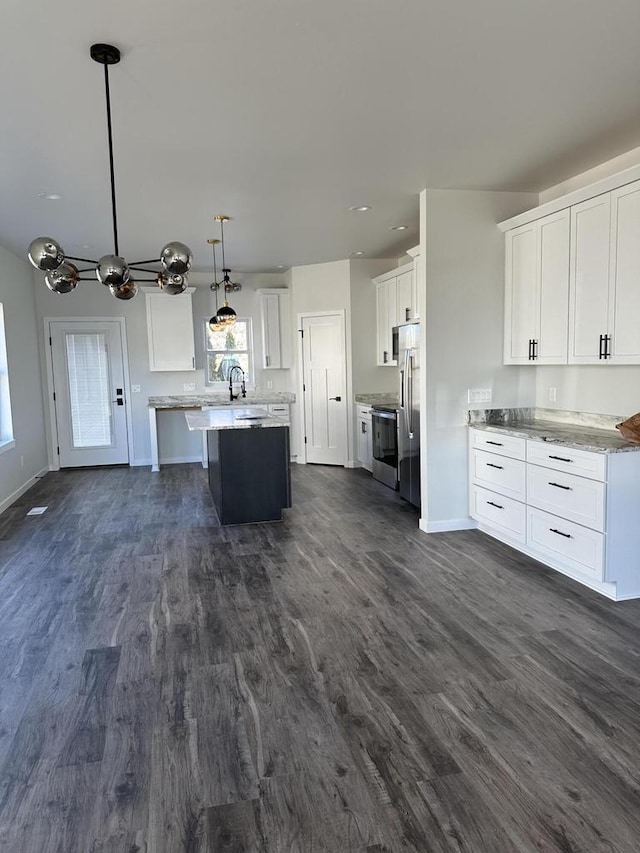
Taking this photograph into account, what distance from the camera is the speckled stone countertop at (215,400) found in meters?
8.20

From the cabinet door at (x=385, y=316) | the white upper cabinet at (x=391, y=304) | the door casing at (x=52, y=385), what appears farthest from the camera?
the door casing at (x=52, y=385)

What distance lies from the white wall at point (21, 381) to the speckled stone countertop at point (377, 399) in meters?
4.19

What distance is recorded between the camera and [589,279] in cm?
386

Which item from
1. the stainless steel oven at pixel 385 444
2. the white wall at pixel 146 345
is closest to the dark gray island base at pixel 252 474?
the stainless steel oven at pixel 385 444

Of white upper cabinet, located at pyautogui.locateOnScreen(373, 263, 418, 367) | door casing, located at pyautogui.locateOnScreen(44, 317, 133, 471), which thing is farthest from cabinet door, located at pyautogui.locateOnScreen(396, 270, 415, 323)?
door casing, located at pyautogui.locateOnScreen(44, 317, 133, 471)

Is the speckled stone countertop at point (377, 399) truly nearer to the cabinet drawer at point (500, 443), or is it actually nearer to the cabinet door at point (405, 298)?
the cabinet door at point (405, 298)

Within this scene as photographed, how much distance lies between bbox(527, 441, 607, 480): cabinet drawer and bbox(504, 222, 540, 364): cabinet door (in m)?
0.89

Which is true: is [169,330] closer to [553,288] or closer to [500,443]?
[500,443]

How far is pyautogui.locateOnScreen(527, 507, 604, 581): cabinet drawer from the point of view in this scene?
3.47 metres

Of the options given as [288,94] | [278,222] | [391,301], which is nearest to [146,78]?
[288,94]

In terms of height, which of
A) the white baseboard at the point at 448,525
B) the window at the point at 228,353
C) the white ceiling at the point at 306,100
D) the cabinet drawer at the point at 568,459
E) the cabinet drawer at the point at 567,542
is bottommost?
the white baseboard at the point at 448,525

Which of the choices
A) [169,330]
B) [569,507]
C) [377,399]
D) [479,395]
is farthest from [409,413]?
[169,330]

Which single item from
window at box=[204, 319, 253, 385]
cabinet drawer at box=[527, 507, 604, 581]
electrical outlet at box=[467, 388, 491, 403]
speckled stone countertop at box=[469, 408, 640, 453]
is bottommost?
cabinet drawer at box=[527, 507, 604, 581]

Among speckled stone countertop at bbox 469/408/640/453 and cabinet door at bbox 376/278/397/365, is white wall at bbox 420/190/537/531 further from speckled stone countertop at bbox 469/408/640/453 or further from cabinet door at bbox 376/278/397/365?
cabinet door at bbox 376/278/397/365
